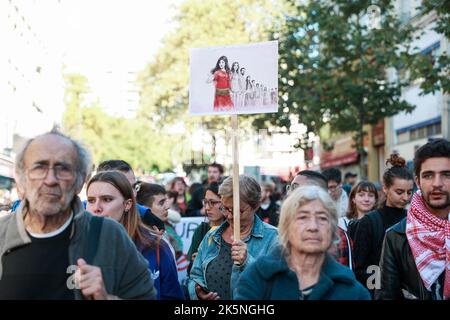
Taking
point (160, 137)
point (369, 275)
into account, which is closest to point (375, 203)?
point (369, 275)

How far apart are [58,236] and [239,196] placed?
245cm

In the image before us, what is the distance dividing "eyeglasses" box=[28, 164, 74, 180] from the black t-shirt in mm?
294

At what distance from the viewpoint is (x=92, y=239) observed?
151 inches

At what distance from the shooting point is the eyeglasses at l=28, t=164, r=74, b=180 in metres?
3.88

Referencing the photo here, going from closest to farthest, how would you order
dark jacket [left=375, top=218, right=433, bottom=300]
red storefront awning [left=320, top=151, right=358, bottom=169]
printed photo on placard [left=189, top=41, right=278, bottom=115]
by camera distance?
dark jacket [left=375, top=218, right=433, bottom=300] → printed photo on placard [left=189, top=41, right=278, bottom=115] → red storefront awning [left=320, top=151, right=358, bottom=169]

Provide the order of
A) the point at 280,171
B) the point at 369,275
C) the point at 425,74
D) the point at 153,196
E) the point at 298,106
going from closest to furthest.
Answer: the point at 369,275 → the point at 153,196 → the point at 425,74 → the point at 298,106 → the point at 280,171

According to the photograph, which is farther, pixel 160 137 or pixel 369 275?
pixel 160 137

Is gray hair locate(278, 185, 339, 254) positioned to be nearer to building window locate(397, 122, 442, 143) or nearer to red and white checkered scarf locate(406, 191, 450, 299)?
red and white checkered scarf locate(406, 191, 450, 299)

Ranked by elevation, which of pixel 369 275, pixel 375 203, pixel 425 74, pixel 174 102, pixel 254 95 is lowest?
pixel 369 275

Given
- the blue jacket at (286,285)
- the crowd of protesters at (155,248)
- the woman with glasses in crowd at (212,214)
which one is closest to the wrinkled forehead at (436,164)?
the crowd of protesters at (155,248)

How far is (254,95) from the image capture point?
20.5ft

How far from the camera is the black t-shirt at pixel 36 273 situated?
3729mm

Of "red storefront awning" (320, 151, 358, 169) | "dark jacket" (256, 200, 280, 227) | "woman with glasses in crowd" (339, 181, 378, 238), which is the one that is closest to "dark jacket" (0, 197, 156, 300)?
"woman with glasses in crowd" (339, 181, 378, 238)

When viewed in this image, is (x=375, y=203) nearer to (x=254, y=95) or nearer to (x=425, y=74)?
(x=254, y=95)
